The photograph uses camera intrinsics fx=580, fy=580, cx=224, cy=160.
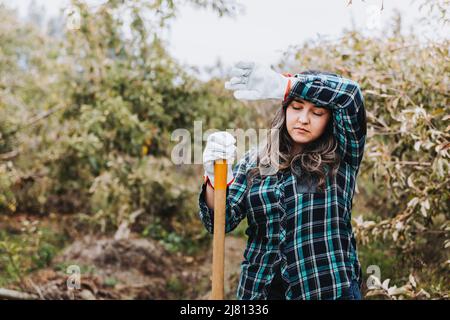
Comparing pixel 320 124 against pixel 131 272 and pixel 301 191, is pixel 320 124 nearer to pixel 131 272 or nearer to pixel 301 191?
pixel 301 191

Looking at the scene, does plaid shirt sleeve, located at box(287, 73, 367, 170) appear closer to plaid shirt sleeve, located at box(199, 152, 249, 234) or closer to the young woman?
the young woman

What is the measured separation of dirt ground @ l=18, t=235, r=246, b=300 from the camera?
4367 millimetres

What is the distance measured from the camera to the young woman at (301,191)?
6.24ft

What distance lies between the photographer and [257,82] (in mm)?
1908

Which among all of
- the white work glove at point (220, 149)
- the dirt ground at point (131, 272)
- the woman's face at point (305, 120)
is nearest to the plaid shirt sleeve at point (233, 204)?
the white work glove at point (220, 149)

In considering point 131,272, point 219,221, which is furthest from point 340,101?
point 131,272

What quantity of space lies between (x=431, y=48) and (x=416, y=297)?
4.52ft

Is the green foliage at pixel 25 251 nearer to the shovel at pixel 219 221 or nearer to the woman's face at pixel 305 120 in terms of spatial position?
the shovel at pixel 219 221

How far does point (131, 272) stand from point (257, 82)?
10.8 ft

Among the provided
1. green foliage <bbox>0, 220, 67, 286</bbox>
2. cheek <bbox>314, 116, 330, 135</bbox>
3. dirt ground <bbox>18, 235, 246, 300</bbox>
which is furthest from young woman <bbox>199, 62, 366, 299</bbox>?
green foliage <bbox>0, 220, 67, 286</bbox>

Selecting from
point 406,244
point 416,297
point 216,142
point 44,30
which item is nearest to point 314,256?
point 216,142

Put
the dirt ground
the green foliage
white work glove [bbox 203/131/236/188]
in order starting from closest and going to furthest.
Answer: white work glove [bbox 203/131/236/188], the green foliage, the dirt ground

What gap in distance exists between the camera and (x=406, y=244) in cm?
343

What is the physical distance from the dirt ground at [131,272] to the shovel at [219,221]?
2337 mm
